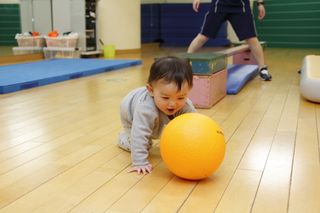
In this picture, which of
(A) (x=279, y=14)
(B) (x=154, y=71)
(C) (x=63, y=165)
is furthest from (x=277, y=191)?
(A) (x=279, y=14)

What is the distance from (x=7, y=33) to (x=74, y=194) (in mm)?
4807

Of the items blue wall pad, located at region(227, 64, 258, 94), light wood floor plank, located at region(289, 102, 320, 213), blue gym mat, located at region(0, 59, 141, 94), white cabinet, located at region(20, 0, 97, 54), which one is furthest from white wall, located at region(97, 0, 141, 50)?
light wood floor plank, located at region(289, 102, 320, 213)

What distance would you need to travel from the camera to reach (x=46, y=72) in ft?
14.5

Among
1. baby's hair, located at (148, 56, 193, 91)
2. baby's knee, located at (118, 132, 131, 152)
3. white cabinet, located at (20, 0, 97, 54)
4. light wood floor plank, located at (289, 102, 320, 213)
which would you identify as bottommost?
light wood floor plank, located at (289, 102, 320, 213)

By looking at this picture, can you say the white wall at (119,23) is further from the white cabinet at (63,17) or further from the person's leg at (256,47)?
the person's leg at (256,47)

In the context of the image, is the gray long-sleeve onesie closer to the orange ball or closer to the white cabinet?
the orange ball

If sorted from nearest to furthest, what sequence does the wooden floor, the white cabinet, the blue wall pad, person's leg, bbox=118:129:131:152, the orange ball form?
the wooden floor, the orange ball, person's leg, bbox=118:129:131:152, the blue wall pad, the white cabinet

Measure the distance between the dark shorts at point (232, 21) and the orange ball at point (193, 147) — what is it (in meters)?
2.48

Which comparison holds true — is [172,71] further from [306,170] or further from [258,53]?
[258,53]


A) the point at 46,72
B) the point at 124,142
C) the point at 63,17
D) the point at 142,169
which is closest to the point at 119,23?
the point at 63,17

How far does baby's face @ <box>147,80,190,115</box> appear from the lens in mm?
1585

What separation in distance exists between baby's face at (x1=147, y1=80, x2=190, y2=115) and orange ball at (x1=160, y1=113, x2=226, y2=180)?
0.09 meters

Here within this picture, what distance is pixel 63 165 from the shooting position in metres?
1.75

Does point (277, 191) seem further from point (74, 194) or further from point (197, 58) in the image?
point (197, 58)
